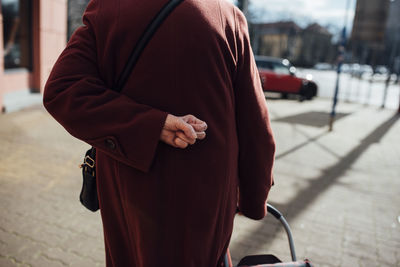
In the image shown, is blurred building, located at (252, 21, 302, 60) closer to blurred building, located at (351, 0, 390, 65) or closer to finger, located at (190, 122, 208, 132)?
blurred building, located at (351, 0, 390, 65)

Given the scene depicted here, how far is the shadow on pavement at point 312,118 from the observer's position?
970cm

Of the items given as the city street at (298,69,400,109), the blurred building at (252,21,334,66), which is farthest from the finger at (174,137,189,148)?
the blurred building at (252,21,334,66)

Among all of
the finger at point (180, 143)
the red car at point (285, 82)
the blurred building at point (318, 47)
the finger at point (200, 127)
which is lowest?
the blurred building at point (318, 47)

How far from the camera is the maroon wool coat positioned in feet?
4.09

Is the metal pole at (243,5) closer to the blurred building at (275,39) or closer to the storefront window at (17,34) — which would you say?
the storefront window at (17,34)

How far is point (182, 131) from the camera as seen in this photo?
4.01ft

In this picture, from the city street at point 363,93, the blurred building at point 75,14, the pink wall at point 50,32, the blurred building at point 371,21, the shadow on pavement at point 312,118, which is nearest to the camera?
the shadow on pavement at point 312,118

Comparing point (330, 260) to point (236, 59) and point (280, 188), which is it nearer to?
point (280, 188)

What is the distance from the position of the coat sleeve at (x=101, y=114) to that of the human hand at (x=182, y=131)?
2 cm

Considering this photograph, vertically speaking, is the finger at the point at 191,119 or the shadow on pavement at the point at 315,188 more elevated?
the finger at the point at 191,119

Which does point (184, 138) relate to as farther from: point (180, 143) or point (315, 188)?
point (315, 188)

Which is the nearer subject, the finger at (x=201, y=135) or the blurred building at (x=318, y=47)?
the finger at (x=201, y=135)

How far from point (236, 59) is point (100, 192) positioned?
28.2 inches

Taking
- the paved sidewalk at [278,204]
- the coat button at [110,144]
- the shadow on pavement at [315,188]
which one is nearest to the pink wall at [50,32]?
the paved sidewalk at [278,204]
